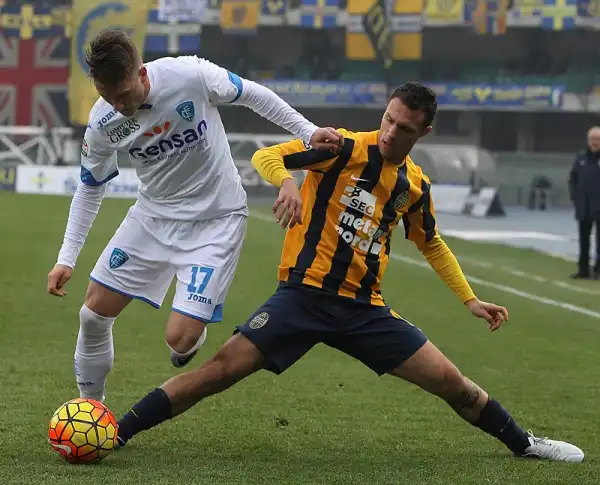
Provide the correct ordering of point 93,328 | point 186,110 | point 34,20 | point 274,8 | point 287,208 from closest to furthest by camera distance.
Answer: point 287,208
point 186,110
point 93,328
point 274,8
point 34,20

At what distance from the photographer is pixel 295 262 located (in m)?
5.31

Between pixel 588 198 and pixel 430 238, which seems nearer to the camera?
pixel 430 238

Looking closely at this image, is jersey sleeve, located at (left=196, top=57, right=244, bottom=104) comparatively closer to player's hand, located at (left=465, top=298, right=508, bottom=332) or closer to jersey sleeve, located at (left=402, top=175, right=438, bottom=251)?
jersey sleeve, located at (left=402, top=175, right=438, bottom=251)

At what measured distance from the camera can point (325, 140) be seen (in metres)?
5.07

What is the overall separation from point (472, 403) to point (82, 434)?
1.77 m

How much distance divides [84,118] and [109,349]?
108 ft

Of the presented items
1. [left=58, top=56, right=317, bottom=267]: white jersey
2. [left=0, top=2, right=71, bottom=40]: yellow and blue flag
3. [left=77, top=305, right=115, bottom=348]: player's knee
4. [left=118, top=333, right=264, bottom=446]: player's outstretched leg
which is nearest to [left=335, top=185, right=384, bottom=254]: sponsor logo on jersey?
[left=58, top=56, right=317, bottom=267]: white jersey

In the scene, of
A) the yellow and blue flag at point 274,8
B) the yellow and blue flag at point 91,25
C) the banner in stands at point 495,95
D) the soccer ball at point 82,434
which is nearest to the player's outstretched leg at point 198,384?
the soccer ball at point 82,434

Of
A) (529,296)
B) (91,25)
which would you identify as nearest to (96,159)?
(529,296)

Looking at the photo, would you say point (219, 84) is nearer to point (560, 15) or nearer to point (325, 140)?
point (325, 140)

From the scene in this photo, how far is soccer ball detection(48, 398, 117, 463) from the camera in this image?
199 inches

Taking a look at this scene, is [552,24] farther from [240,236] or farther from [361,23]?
[240,236]

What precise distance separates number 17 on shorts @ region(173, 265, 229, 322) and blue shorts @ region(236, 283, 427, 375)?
0.26m

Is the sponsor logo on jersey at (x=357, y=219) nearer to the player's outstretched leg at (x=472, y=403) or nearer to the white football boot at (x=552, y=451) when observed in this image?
the player's outstretched leg at (x=472, y=403)
